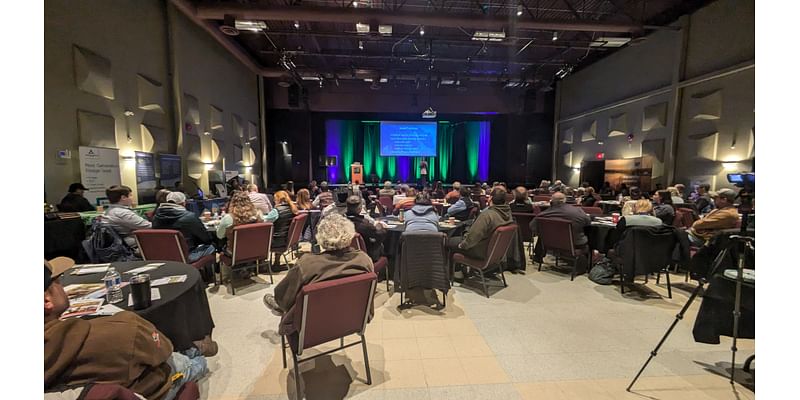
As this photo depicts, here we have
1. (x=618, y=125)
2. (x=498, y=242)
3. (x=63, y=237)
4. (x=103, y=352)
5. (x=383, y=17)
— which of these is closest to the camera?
(x=103, y=352)

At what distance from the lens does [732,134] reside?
303 inches

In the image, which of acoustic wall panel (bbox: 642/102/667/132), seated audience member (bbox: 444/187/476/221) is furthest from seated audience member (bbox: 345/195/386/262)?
acoustic wall panel (bbox: 642/102/667/132)

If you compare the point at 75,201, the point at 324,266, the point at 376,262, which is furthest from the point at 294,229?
the point at 75,201

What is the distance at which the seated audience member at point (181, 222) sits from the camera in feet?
11.8

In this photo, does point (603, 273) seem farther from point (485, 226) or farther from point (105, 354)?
point (105, 354)

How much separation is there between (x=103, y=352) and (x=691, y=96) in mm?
11998

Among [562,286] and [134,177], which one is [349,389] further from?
[134,177]

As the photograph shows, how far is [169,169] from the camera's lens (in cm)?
755

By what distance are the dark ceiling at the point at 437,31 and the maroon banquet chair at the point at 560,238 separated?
5201 millimetres

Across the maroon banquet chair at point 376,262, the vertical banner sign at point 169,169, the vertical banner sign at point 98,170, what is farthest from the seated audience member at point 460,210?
the vertical banner sign at point 169,169

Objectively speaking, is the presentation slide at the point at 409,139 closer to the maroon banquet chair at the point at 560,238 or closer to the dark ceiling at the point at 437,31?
the dark ceiling at the point at 437,31

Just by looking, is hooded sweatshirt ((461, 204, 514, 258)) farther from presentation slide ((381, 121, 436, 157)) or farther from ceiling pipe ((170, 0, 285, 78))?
presentation slide ((381, 121, 436, 157))

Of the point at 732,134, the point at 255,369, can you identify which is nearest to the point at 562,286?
the point at 255,369

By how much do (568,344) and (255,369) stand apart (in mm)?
2579
